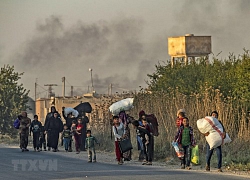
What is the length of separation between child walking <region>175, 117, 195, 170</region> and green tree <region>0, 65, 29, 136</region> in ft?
104

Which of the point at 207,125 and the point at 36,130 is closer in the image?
the point at 207,125

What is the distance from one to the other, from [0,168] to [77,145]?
11.1 m

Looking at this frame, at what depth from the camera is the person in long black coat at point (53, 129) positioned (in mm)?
37000

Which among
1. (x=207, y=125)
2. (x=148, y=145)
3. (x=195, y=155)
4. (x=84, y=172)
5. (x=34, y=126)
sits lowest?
(x=84, y=172)

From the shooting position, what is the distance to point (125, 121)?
28.9 metres

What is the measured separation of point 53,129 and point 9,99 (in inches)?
772

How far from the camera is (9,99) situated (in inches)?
2221

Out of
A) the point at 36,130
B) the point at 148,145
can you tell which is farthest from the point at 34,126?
the point at 148,145

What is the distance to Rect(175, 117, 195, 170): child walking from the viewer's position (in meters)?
24.9

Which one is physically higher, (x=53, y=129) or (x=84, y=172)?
(x=53, y=129)

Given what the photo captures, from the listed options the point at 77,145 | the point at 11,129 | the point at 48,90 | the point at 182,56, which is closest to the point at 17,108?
the point at 11,129

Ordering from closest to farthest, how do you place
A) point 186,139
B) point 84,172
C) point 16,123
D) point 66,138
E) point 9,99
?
point 84,172, point 186,139, point 16,123, point 66,138, point 9,99

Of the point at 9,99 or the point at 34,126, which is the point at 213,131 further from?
the point at 9,99

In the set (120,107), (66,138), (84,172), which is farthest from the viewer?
(66,138)
